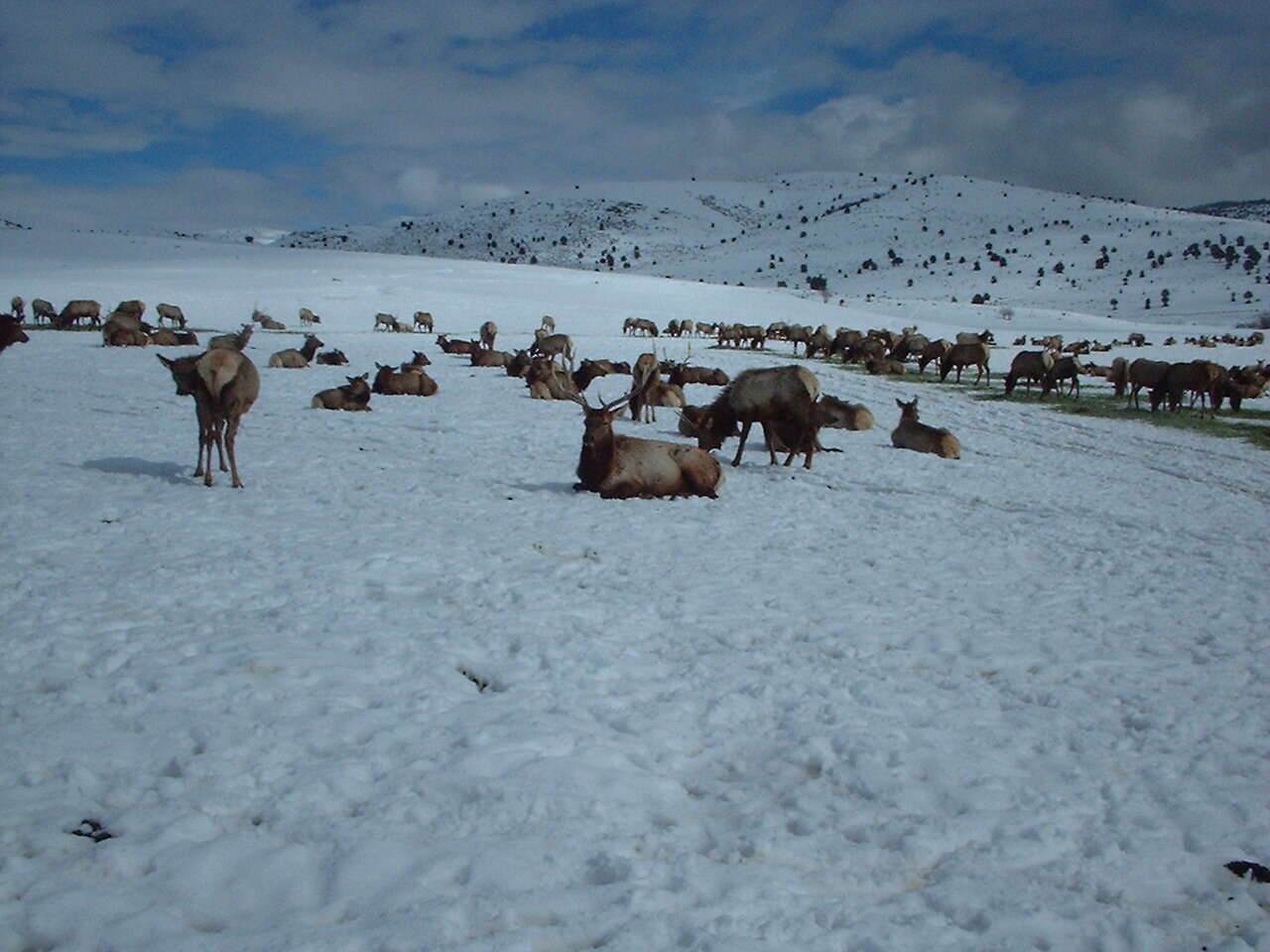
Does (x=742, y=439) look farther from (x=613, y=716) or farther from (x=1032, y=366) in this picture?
(x=1032, y=366)

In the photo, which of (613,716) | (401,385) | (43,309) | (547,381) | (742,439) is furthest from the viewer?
(43,309)

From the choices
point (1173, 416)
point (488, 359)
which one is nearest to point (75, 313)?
point (488, 359)

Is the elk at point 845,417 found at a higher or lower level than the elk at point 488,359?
lower

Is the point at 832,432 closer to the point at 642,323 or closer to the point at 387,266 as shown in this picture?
the point at 642,323

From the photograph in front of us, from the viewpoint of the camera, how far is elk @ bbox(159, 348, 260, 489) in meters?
10.5

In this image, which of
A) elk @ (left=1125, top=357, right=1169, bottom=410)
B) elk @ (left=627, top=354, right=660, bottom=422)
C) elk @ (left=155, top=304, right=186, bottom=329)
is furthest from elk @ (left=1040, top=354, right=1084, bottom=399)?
elk @ (left=155, top=304, right=186, bottom=329)

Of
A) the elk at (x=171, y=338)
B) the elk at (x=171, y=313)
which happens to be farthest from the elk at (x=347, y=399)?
the elk at (x=171, y=313)

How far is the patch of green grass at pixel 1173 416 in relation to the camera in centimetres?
2108

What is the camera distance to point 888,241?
134 m

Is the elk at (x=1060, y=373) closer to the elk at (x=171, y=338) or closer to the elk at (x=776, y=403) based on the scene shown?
the elk at (x=776, y=403)

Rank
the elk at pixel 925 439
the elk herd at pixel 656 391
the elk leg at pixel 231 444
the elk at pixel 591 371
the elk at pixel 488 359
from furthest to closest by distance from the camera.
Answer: the elk at pixel 488 359 → the elk at pixel 591 371 → the elk at pixel 925 439 → the elk herd at pixel 656 391 → the elk leg at pixel 231 444

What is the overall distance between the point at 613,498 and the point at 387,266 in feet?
218

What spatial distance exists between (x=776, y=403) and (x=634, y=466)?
341cm

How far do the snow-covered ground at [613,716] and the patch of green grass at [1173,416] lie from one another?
35.8ft
